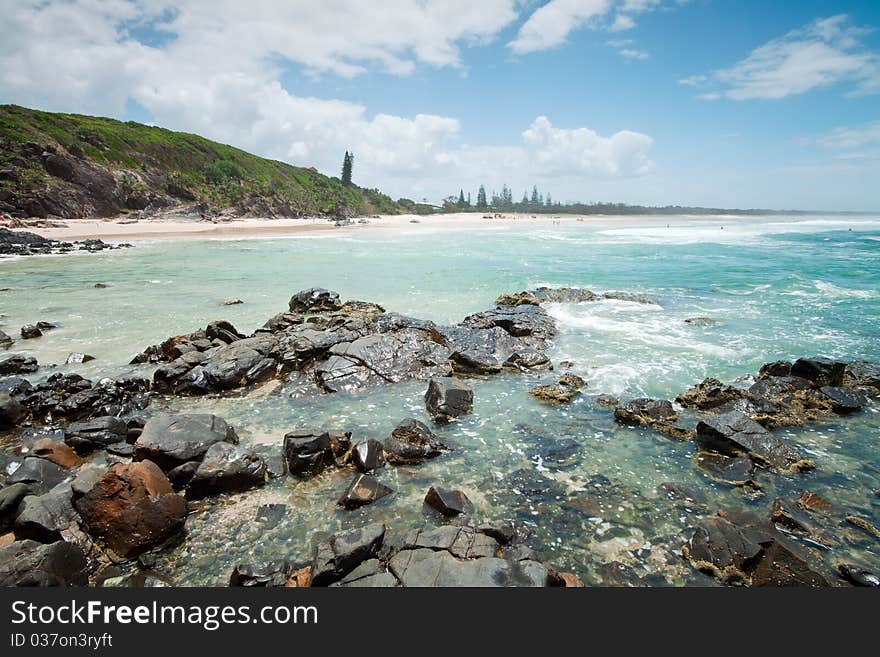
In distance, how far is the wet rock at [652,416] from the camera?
28.2 ft

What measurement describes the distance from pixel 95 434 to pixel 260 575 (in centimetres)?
527

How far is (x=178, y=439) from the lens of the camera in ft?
23.2

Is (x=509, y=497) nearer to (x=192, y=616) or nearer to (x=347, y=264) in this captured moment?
(x=192, y=616)

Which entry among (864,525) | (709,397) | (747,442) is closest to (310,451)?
(747,442)

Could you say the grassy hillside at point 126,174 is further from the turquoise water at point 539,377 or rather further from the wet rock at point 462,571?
the wet rock at point 462,571

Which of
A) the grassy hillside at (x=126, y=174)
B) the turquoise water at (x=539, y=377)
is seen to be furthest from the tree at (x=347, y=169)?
the turquoise water at (x=539, y=377)

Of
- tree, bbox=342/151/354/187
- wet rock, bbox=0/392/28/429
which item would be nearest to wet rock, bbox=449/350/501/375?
wet rock, bbox=0/392/28/429

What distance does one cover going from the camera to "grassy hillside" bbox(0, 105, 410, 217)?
53719mm

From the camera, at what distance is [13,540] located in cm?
539

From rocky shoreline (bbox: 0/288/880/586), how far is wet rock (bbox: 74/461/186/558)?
18 mm

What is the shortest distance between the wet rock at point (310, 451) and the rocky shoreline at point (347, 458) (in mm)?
28

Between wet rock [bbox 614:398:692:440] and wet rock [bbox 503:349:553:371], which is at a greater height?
wet rock [bbox 503:349:553:371]

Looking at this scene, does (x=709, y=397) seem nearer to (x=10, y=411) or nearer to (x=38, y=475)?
(x=38, y=475)

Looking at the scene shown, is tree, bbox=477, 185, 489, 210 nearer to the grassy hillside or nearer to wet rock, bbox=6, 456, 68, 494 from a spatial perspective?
the grassy hillside
